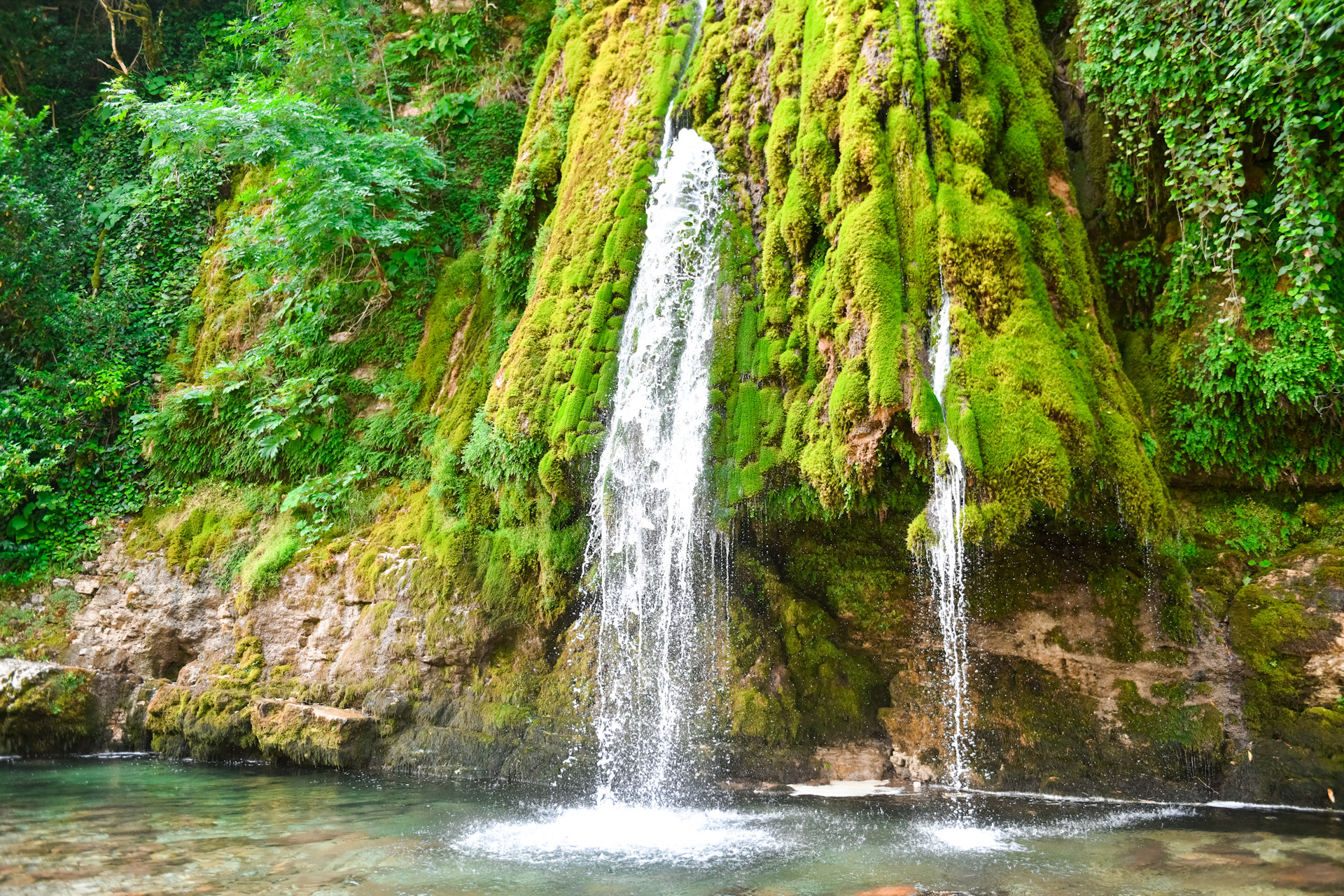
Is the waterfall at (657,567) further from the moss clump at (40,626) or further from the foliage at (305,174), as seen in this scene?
the moss clump at (40,626)

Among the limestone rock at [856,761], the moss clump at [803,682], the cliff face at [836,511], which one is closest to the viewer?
the cliff face at [836,511]

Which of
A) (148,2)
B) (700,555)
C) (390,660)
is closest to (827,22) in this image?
(700,555)

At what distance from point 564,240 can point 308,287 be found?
507cm

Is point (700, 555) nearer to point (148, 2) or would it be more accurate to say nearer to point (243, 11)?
point (243, 11)

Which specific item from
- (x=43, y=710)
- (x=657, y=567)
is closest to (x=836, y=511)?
(x=657, y=567)

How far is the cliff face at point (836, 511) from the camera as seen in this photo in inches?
239

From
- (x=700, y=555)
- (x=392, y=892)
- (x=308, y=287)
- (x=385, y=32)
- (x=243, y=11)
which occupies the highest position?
(x=243, y=11)

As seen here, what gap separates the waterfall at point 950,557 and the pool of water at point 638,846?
1.78 feet

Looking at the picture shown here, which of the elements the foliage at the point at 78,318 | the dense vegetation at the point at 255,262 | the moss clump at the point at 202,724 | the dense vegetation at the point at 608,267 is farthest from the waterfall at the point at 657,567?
the foliage at the point at 78,318

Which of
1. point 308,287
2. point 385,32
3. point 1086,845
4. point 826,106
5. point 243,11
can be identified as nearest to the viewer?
point 1086,845

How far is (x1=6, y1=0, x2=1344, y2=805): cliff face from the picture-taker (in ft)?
19.9

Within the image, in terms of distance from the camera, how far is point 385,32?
13.8 metres

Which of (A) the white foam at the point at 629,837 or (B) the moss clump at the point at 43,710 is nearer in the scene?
(A) the white foam at the point at 629,837

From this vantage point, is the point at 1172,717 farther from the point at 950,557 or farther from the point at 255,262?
the point at 255,262
